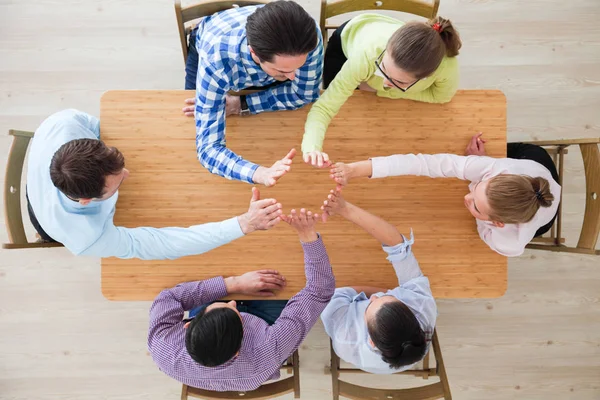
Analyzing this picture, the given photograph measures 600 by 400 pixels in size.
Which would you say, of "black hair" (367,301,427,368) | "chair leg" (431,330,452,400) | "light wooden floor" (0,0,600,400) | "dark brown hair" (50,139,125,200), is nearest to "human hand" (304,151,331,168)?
"black hair" (367,301,427,368)

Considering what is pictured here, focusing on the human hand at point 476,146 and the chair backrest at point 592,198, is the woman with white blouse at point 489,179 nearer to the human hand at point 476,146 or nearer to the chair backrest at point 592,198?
the human hand at point 476,146

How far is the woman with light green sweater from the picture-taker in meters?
1.54

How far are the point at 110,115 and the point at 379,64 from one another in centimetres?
112

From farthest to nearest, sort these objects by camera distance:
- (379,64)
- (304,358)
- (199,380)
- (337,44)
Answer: (304,358), (337,44), (199,380), (379,64)

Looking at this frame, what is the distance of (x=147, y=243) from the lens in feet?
5.61

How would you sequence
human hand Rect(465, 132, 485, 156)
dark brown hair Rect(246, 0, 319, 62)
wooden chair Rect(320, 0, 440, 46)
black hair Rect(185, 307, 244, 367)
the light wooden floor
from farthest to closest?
the light wooden floor, wooden chair Rect(320, 0, 440, 46), human hand Rect(465, 132, 485, 156), black hair Rect(185, 307, 244, 367), dark brown hair Rect(246, 0, 319, 62)

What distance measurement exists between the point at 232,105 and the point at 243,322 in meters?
0.92

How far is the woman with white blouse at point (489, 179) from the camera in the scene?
1.65 meters

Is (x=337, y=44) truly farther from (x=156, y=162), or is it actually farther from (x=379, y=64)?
(x=156, y=162)

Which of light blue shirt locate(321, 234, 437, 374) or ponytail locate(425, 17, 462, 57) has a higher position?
ponytail locate(425, 17, 462, 57)

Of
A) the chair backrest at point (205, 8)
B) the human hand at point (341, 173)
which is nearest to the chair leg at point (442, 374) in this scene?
the human hand at point (341, 173)

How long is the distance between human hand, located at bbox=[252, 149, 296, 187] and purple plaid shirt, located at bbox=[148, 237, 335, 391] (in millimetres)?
296

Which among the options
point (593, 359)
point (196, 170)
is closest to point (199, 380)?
point (196, 170)

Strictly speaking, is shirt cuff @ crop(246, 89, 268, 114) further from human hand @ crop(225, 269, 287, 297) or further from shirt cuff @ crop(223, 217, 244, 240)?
human hand @ crop(225, 269, 287, 297)
